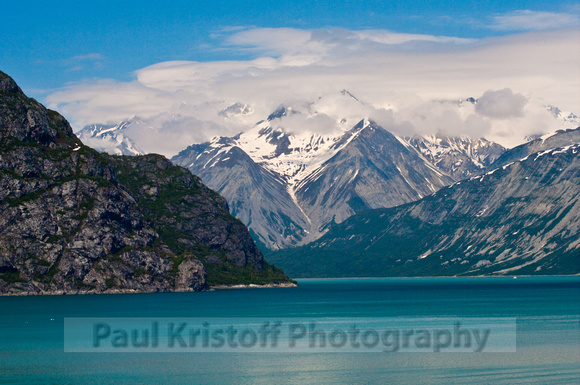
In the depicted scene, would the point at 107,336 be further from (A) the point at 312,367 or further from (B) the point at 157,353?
(A) the point at 312,367

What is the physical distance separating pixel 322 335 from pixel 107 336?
3907cm

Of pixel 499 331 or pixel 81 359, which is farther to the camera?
pixel 499 331

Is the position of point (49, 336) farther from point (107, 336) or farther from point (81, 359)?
point (81, 359)

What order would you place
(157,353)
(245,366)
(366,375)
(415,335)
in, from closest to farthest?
1. (366,375)
2. (245,366)
3. (157,353)
4. (415,335)

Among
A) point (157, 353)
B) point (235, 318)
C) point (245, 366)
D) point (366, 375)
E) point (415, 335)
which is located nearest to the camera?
point (366, 375)

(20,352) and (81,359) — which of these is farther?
(20,352)

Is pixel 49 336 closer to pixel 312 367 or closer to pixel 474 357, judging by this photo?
pixel 312 367

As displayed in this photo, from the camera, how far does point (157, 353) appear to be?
4926 inches

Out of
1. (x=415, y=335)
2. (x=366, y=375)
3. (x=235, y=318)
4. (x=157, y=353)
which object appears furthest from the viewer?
(x=235, y=318)

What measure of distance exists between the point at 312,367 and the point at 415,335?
41076mm

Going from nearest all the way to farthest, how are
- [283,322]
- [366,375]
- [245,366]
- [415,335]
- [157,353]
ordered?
[366,375] → [245,366] → [157,353] → [415,335] → [283,322]

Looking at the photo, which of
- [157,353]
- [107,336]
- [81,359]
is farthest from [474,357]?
[107,336]

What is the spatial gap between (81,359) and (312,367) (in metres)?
34.4

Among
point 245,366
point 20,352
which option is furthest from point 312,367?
point 20,352
